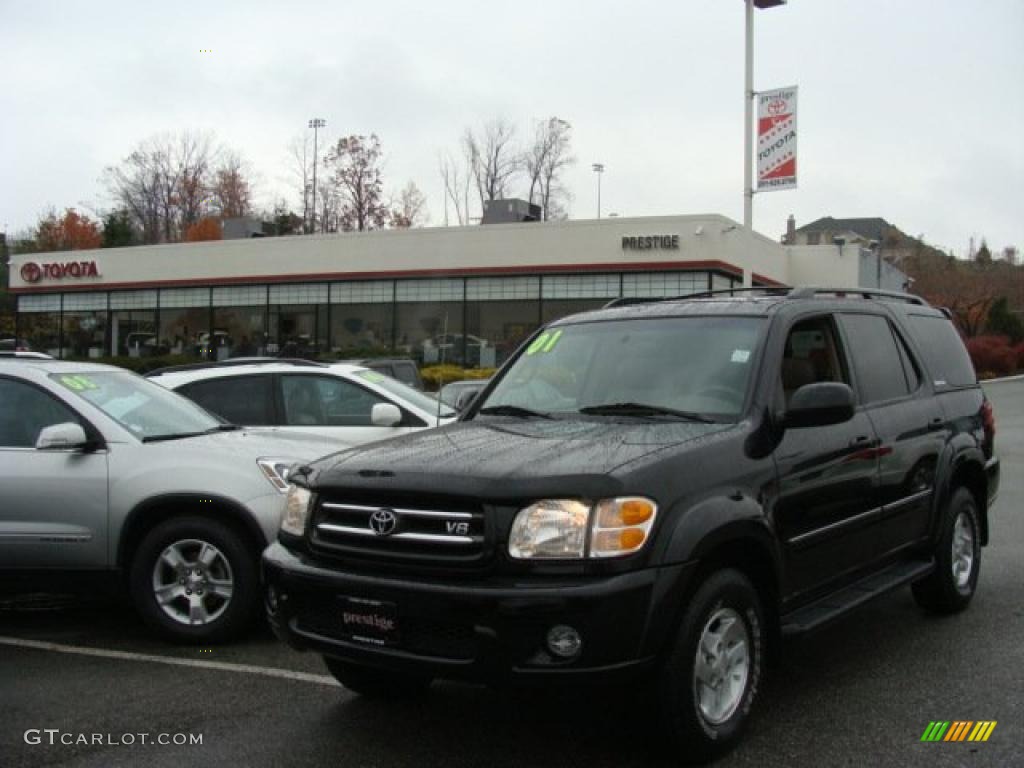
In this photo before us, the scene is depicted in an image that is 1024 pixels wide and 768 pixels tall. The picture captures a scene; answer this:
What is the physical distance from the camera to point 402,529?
146 inches

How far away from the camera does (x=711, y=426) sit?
419 cm

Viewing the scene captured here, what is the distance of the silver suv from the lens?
17.9ft

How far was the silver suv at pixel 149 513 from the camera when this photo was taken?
5.47 m

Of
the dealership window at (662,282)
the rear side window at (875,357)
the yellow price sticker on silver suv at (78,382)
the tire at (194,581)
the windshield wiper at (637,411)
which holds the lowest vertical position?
the tire at (194,581)

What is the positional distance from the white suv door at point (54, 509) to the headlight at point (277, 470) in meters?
0.89

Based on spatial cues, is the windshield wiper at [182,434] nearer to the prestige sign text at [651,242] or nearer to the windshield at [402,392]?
the windshield at [402,392]

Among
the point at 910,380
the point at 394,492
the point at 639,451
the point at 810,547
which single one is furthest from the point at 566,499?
the point at 910,380

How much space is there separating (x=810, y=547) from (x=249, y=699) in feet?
8.79

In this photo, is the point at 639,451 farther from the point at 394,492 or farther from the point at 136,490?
the point at 136,490

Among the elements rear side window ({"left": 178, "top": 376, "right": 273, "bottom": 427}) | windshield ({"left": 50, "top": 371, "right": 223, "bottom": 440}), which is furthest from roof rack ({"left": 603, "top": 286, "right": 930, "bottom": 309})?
rear side window ({"left": 178, "top": 376, "right": 273, "bottom": 427})

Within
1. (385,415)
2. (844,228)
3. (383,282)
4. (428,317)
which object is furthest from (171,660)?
(844,228)

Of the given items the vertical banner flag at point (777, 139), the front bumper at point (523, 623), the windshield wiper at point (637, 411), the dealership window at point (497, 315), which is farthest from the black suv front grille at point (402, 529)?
the dealership window at point (497, 315)

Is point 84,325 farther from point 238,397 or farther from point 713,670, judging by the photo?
point 713,670

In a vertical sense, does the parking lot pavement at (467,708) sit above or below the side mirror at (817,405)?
below
